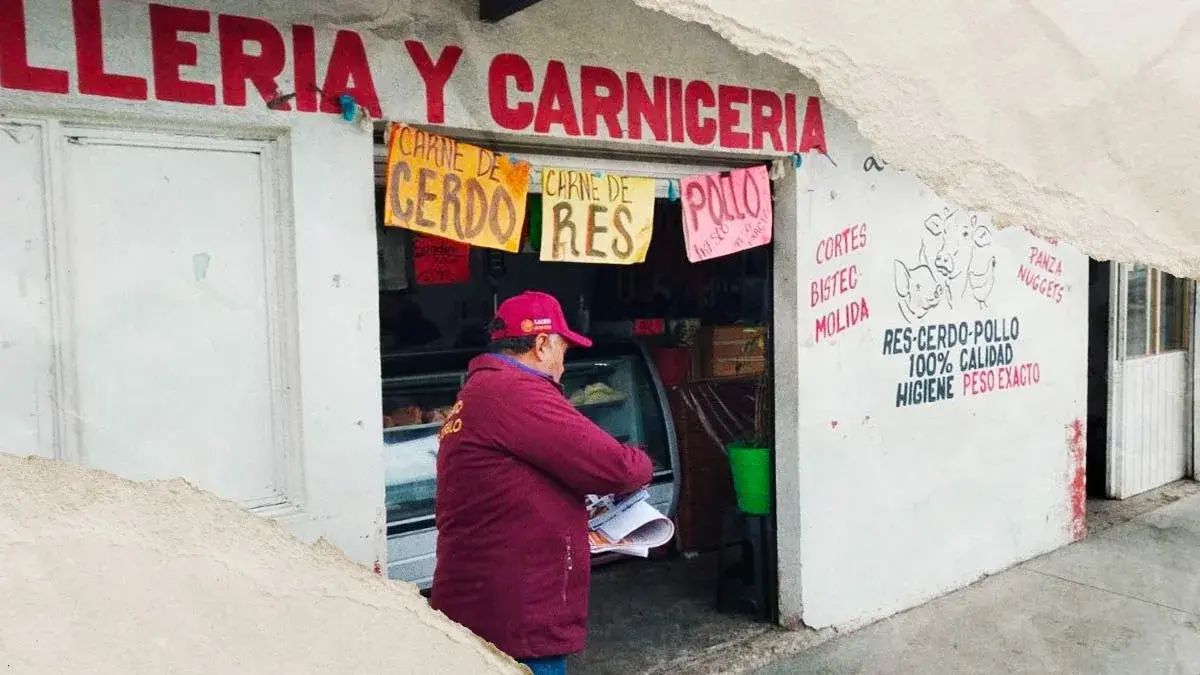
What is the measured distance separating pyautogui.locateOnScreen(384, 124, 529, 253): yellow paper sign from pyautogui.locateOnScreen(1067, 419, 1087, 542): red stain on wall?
4.41 meters

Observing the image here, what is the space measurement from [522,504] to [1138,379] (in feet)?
21.5

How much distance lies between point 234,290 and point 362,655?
1861 mm

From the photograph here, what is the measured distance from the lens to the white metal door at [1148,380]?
7.24 metres

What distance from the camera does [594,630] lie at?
16.0 feet

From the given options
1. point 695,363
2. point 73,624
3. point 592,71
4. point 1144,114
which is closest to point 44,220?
point 73,624

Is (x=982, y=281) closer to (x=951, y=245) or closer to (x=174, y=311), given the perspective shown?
(x=951, y=245)

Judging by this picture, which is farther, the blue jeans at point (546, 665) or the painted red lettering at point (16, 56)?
the blue jeans at point (546, 665)

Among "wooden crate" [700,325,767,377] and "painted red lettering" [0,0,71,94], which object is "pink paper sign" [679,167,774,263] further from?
"painted red lettering" [0,0,71,94]

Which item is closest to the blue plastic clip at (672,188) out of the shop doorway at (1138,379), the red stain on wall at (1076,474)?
the red stain on wall at (1076,474)

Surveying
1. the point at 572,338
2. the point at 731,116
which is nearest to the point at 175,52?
the point at 572,338

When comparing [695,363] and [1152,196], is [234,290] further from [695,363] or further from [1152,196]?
[695,363]

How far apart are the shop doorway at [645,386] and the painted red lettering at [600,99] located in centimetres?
16

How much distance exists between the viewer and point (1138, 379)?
740 cm

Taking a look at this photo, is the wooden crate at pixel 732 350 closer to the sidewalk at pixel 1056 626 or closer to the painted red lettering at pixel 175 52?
the sidewalk at pixel 1056 626
